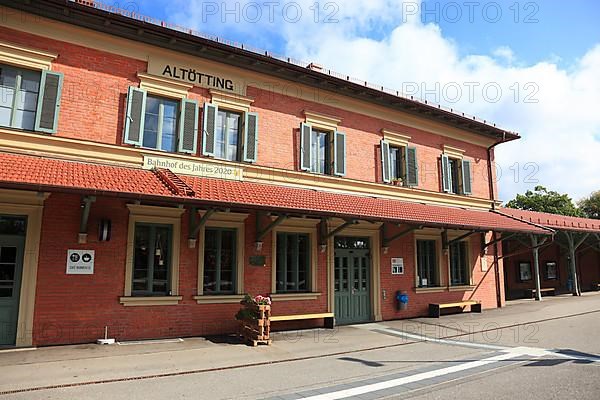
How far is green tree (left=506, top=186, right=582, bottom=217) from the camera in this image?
38469 mm

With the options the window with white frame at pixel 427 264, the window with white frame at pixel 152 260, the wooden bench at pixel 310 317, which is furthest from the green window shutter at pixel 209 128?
the window with white frame at pixel 427 264

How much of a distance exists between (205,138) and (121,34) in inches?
121

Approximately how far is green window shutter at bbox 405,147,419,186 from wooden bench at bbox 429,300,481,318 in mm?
4178

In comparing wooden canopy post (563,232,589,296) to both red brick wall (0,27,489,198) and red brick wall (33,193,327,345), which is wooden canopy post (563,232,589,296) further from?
red brick wall (33,193,327,345)

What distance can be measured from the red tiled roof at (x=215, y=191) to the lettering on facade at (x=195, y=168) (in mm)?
252

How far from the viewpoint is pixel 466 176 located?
17062mm

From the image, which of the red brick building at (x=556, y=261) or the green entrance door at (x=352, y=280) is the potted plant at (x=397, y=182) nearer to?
the green entrance door at (x=352, y=280)

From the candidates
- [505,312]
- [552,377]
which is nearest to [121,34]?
[552,377]

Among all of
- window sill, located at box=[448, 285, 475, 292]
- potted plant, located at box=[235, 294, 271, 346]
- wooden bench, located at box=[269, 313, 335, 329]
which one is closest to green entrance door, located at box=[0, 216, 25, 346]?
potted plant, located at box=[235, 294, 271, 346]

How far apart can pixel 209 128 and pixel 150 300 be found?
14.6 ft

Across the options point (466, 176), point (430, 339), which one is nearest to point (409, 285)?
point (430, 339)

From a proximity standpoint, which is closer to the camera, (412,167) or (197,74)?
(197,74)

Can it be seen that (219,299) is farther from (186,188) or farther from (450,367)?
(450,367)

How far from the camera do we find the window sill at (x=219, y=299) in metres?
10.4
